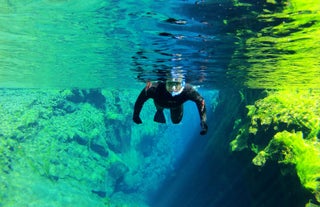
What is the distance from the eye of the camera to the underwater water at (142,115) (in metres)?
9.59

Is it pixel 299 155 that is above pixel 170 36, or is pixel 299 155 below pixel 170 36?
below

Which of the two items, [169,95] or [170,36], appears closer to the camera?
[169,95]

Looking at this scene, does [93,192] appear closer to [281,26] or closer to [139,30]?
[139,30]

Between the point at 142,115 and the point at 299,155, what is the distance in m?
28.0

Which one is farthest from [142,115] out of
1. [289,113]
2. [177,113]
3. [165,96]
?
[165,96]

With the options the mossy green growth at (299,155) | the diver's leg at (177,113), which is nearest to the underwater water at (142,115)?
the mossy green growth at (299,155)

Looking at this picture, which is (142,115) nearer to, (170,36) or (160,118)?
(170,36)

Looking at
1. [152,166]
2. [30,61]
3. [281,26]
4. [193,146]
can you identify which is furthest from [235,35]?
[152,166]

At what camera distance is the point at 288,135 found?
1302 centimetres

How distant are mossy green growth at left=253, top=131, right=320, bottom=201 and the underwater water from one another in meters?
0.05

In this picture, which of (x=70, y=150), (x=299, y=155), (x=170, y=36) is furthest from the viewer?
(x=70, y=150)

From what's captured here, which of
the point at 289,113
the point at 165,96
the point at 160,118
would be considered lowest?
the point at 289,113

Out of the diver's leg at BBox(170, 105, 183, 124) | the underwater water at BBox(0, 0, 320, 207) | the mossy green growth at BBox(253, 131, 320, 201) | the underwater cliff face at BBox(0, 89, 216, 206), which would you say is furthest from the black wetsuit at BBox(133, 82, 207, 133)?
the underwater cliff face at BBox(0, 89, 216, 206)

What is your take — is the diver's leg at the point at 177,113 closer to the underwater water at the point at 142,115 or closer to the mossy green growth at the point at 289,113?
the underwater water at the point at 142,115
